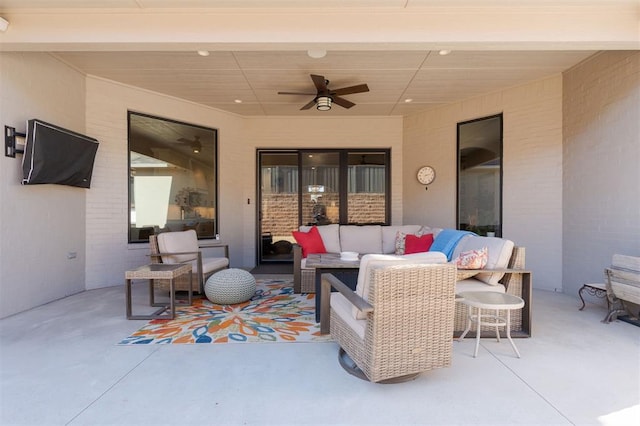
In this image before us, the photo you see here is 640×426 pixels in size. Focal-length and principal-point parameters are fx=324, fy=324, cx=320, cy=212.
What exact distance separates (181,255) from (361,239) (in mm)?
2784

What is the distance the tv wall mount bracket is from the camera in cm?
354

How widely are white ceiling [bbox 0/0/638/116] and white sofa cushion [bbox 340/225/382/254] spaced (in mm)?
2339

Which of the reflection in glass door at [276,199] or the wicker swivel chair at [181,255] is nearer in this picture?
the wicker swivel chair at [181,255]

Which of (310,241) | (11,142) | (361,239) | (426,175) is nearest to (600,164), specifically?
(426,175)

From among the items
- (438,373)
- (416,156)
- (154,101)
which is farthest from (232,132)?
(438,373)

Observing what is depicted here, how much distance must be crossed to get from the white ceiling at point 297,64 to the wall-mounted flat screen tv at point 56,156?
98 centimetres

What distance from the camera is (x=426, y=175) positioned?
641 centimetres

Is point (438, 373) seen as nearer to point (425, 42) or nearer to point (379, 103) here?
point (425, 42)

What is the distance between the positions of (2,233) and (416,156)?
6.38 meters

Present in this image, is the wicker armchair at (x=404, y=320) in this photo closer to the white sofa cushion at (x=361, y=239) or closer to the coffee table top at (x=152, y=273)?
the coffee table top at (x=152, y=273)

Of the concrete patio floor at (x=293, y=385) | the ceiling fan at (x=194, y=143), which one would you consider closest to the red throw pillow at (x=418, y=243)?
the concrete patio floor at (x=293, y=385)

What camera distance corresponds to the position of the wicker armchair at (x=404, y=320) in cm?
199

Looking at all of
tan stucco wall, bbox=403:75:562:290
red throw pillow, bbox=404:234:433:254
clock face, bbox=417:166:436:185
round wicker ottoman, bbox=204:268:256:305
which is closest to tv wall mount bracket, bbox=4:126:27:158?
round wicker ottoman, bbox=204:268:256:305

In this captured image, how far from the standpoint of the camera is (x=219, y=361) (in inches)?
98.6
